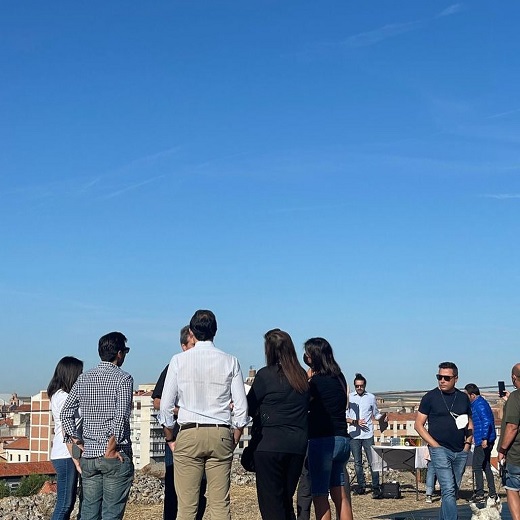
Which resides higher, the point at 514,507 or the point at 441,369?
the point at 441,369

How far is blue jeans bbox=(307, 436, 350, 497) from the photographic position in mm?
7516

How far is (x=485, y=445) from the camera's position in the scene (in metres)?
12.5

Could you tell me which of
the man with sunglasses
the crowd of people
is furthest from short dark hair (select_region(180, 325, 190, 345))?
the man with sunglasses

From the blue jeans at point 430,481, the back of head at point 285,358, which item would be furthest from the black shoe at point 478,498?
the back of head at point 285,358

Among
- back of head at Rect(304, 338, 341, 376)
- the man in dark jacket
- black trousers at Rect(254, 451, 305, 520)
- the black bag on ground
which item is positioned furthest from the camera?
the man in dark jacket

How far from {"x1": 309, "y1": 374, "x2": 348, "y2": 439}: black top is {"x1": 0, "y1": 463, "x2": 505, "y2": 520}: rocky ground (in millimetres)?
2536

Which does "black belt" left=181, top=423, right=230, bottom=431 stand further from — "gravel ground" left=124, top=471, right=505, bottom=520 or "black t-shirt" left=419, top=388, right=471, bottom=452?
"gravel ground" left=124, top=471, right=505, bottom=520

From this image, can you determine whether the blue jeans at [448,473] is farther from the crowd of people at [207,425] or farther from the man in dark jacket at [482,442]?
the man in dark jacket at [482,442]

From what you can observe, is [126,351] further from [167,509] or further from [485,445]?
[485,445]

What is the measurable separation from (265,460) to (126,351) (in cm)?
137

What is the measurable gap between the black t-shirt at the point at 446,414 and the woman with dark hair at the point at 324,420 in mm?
1354

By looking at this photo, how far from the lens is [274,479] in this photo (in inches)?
265

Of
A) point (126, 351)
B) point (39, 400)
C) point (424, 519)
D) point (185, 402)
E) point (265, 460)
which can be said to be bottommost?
point (424, 519)

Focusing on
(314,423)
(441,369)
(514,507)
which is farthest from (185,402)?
(514,507)
